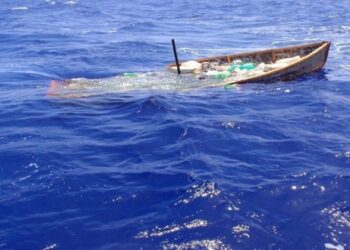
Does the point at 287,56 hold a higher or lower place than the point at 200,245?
lower

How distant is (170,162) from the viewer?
30.7 feet

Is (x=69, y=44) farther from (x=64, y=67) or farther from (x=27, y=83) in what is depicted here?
(x=27, y=83)

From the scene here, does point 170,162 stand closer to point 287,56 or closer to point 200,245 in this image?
point 200,245

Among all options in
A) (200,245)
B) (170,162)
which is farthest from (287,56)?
(200,245)

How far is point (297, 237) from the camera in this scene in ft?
23.0

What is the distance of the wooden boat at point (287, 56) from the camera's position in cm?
1483

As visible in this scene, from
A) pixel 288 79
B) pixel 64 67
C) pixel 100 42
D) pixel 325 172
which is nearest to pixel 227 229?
pixel 325 172

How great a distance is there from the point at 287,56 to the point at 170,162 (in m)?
9.75

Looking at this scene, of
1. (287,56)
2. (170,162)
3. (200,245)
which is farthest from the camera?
(287,56)

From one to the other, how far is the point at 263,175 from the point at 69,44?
1704 centimetres

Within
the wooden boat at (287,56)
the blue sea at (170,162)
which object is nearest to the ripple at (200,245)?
the blue sea at (170,162)

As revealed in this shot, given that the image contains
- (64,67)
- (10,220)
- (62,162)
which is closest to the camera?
(10,220)

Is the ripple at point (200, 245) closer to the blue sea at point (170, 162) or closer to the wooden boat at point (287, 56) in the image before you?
the blue sea at point (170, 162)

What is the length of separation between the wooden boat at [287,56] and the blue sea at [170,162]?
1.04 ft
